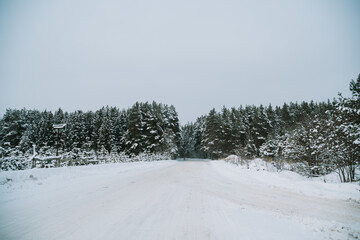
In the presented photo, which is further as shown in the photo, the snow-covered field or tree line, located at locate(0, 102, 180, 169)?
tree line, located at locate(0, 102, 180, 169)

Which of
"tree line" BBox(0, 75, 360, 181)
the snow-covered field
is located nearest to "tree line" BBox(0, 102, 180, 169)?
"tree line" BBox(0, 75, 360, 181)

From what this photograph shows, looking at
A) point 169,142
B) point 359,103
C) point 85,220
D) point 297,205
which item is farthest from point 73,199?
point 169,142

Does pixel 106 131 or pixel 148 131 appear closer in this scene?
pixel 148 131

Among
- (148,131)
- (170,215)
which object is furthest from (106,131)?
(170,215)

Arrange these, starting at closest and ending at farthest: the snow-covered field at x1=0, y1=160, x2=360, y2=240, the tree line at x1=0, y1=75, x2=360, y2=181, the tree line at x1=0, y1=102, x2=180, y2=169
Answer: the snow-covered field at x1=0, y1=160, x2=360, y2=240
the tree line at x1=0, y1=75, x2=360, y2=181
the tree line at x1=0, y1=102, x2=180, y2=169

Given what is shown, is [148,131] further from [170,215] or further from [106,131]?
[170,215]

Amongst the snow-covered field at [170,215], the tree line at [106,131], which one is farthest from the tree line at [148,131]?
the snow-covered field at [170,215]

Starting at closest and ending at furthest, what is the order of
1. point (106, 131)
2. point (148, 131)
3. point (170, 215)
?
1. point (170, 215)
2. point (148, 131)
3. point (106, 131)

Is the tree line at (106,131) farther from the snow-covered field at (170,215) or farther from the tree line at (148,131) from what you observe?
the snow-covered field at (170,215)

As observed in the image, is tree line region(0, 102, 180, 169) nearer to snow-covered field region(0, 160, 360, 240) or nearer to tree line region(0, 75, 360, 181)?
tree line region(0, 75, 360, 181)

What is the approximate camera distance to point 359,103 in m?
9.38

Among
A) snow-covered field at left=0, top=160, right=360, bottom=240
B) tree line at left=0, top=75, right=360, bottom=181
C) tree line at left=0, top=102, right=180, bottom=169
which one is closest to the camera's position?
snow-covered field at left=0, top=160, right=360, bottom=240

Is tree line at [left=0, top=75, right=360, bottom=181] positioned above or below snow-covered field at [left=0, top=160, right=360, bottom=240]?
above

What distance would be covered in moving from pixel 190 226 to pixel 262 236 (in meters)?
1.52
